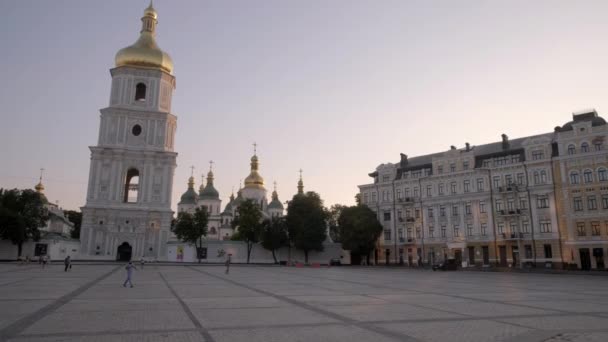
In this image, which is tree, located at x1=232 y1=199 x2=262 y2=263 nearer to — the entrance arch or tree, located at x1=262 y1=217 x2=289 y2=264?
tree, located at x1=262 y1=217 x2=289 y2=264

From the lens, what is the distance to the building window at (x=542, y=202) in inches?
2020

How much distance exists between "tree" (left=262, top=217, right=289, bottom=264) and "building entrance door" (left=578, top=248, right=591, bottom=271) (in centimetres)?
3701

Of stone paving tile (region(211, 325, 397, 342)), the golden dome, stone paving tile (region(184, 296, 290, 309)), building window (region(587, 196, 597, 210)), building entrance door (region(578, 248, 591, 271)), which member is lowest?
stone paving tile (region(211, 325, 397, 342))

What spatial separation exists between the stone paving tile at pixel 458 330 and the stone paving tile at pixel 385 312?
1.10 meters

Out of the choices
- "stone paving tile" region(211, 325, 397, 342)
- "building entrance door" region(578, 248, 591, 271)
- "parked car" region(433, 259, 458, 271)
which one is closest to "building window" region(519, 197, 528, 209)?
"building entrance door" region(578, 248, 591, 271)

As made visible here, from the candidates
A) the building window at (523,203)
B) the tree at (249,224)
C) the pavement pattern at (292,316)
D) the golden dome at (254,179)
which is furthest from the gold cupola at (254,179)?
the pavement pattern at (292,316)

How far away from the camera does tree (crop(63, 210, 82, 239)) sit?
336 feet

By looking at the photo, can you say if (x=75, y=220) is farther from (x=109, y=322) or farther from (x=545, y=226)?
(x=109, y=322)

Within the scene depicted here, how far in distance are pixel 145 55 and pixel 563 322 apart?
2623 inches

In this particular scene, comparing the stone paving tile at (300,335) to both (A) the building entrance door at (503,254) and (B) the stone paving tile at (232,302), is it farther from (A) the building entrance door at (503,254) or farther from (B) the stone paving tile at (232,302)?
(A) the building entrance door at (503,254)

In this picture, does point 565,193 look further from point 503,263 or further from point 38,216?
point 38,216

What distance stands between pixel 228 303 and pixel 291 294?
430cm

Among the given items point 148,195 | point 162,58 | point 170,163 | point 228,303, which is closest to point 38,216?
point 148,195

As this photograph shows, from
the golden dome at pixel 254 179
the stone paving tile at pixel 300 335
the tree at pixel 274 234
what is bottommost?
the stone paving tile at pixel 300 335
